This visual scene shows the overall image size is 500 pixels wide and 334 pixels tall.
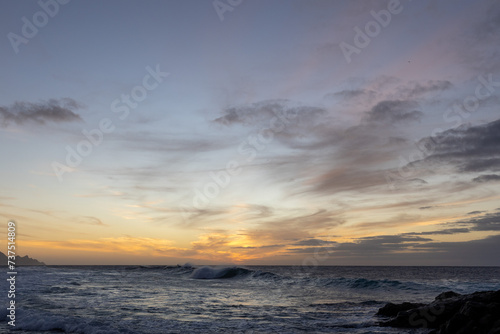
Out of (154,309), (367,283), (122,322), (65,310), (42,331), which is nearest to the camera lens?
(42,331)

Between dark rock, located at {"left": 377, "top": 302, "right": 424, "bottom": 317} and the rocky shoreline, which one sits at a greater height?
the rocky shoreline

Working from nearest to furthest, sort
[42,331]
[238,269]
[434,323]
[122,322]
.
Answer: [42,331] → [434,323] → [122,322] → [238,269]

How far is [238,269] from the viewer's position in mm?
79812

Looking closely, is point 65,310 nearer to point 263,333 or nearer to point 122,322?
point 122,322

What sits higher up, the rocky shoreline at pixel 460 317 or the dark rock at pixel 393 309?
the rocky shoreline at pixel 460 317

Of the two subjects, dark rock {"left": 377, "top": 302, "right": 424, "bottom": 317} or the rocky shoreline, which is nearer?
the rocky shoreline

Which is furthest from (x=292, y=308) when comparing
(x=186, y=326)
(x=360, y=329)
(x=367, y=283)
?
(x=367, y=283)

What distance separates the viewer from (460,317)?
1412 centimetres

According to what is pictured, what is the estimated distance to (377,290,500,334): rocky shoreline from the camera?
1339cm

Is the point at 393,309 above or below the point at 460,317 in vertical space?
below

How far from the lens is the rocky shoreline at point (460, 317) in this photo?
13.4 m

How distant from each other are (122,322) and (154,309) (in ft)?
17.3

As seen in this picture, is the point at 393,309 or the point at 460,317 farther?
the point at 393,309

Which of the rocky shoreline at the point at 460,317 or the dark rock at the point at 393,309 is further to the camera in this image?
the dark rock at the point at 393,309
